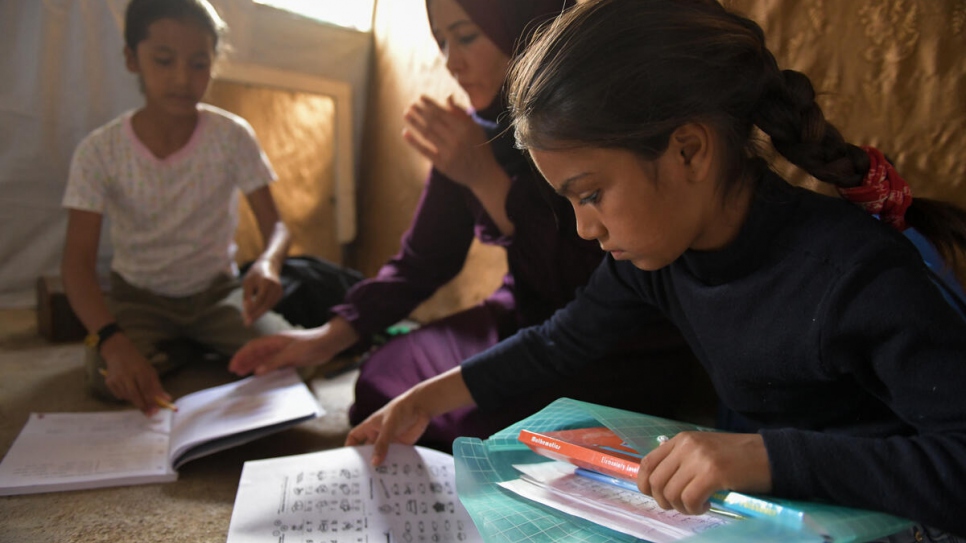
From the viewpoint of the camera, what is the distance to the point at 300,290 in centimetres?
154

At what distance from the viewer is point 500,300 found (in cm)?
116

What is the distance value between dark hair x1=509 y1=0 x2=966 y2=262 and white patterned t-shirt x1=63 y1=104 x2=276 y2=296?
97 cm

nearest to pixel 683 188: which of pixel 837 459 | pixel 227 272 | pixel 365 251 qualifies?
pixel 837 459

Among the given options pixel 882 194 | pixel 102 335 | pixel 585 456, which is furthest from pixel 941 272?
pixel 102 335

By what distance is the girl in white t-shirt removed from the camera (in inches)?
46.3

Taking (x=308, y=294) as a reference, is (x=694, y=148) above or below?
above

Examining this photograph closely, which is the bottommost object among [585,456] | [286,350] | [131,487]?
[131,487]

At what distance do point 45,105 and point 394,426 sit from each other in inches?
55.6

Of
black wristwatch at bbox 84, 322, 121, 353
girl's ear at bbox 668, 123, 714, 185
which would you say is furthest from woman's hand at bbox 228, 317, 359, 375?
girl's ear at bbox 668, 123, 714, 185

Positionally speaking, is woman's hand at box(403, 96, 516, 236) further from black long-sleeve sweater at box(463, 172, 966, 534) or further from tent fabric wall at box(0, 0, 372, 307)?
tent fabric wall at box(0, 0, 372, 307)

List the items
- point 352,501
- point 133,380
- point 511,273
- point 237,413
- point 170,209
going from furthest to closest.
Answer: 1. point 170,209
2. point 511,273
3. point 133,380
4. point 237,413
5. point 352,501

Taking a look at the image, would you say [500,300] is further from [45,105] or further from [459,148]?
[45,105]

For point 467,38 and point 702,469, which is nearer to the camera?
point 702,469

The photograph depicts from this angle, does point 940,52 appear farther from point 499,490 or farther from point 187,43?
point 187,43
